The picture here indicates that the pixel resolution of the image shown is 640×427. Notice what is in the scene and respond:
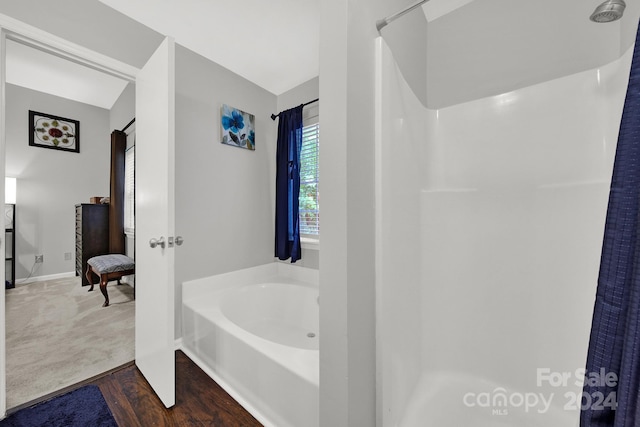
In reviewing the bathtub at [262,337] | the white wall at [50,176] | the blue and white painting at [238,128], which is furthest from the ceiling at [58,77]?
the bathtub at [262,337]

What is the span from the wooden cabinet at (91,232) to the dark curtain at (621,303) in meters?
4.63

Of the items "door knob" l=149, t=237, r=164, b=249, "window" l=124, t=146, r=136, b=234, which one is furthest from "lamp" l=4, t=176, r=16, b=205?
"door knob" l=149, t=237, r=164, b=249

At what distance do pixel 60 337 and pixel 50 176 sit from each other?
285cm

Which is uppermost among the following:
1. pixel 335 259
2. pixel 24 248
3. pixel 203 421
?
pixel 335 259

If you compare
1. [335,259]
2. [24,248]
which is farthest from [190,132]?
[24,248]

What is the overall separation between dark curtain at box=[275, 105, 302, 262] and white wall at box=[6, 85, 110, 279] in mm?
3541

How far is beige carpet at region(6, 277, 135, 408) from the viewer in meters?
1.65

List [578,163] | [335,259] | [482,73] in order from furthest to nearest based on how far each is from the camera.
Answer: [482,73], [578,163], [335,259]

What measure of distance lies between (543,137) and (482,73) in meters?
0.48

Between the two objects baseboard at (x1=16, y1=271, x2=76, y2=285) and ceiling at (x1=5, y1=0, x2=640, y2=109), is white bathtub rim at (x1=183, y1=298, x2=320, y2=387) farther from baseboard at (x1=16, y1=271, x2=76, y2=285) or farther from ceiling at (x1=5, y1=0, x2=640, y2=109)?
baseboard at (x1=16, y1=271, x2=76, y2=285)

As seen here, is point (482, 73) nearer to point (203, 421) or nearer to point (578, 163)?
point (578, 163)

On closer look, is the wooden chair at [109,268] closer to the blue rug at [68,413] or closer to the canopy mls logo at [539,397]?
the blue rug at [68,413]

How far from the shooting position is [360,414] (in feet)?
2.92

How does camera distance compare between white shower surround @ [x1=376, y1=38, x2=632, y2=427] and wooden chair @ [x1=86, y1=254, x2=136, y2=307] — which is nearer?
white shower surround @ [x1=376, y1=38, x2=632, y2=427]
